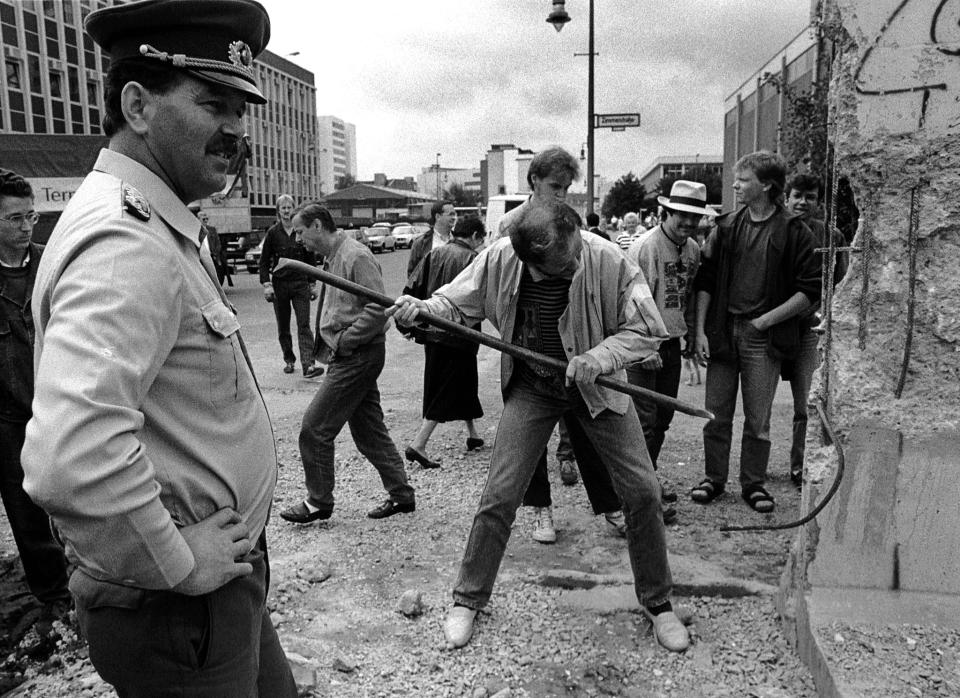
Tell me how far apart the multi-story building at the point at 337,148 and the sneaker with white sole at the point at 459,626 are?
119 m

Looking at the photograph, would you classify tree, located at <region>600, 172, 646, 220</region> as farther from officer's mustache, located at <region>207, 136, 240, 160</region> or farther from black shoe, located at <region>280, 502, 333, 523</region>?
officer's mustache, located at <region>207, 136, 240, 160</region>

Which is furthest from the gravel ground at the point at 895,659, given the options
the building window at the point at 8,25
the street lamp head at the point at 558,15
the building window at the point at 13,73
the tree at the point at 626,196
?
the tree at the point at 626,196

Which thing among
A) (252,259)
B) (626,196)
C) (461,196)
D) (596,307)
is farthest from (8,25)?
(461,196)

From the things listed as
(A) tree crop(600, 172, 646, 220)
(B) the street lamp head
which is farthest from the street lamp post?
(A) tree crop(600, 172, 646, 220)

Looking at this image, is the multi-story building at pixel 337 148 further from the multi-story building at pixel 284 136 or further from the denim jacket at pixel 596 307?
the denim jacket at pixel 596 307

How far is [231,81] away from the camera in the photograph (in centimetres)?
162

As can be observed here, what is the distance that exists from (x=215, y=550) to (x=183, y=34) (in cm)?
101

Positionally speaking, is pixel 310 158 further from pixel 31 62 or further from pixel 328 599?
pixel 328 599

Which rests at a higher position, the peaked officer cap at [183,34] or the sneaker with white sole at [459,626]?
the peaked officer cap at [183,34]

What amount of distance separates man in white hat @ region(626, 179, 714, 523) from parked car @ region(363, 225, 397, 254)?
111ft

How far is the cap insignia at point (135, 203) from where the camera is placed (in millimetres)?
1444

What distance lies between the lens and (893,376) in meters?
2.90

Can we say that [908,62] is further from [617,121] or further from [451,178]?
[451,178]

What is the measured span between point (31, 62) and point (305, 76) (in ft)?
174
